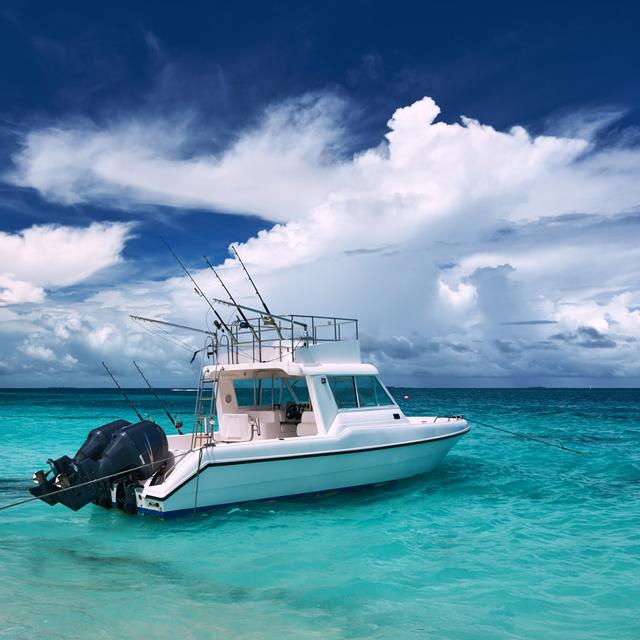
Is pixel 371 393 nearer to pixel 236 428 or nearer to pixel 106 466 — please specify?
pixel 236 428

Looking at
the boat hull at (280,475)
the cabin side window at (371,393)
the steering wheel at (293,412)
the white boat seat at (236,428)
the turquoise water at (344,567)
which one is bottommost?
the turquoise water at (344,567)

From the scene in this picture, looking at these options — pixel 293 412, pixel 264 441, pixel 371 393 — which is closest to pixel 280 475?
pixel 264 441

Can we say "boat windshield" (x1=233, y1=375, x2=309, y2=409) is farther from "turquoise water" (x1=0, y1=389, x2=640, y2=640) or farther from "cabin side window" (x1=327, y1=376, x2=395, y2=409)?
"turquoise water" (x1=0, y1=389, x2=640, y2=640)

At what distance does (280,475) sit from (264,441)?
69 cm

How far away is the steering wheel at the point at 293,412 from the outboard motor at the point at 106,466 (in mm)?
3287

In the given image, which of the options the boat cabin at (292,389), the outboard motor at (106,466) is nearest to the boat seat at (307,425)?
the boat cabin at (292,389)

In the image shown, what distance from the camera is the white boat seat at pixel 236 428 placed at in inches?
473

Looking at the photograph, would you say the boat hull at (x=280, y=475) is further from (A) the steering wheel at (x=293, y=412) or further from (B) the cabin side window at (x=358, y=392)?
(A) the steering wheel at (x=293, y=412)

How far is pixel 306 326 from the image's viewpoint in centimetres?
1217

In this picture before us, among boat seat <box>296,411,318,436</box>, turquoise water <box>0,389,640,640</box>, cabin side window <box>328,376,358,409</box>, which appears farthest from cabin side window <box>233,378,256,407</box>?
turquoise water <box>0,389,640,640</box>

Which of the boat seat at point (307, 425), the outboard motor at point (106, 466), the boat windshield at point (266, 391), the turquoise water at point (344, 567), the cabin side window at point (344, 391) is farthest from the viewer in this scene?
the boat windshield at point (266, 391)

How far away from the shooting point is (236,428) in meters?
12.1

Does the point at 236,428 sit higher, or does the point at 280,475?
the point at 236,428

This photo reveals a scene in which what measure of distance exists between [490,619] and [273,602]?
235 cm
